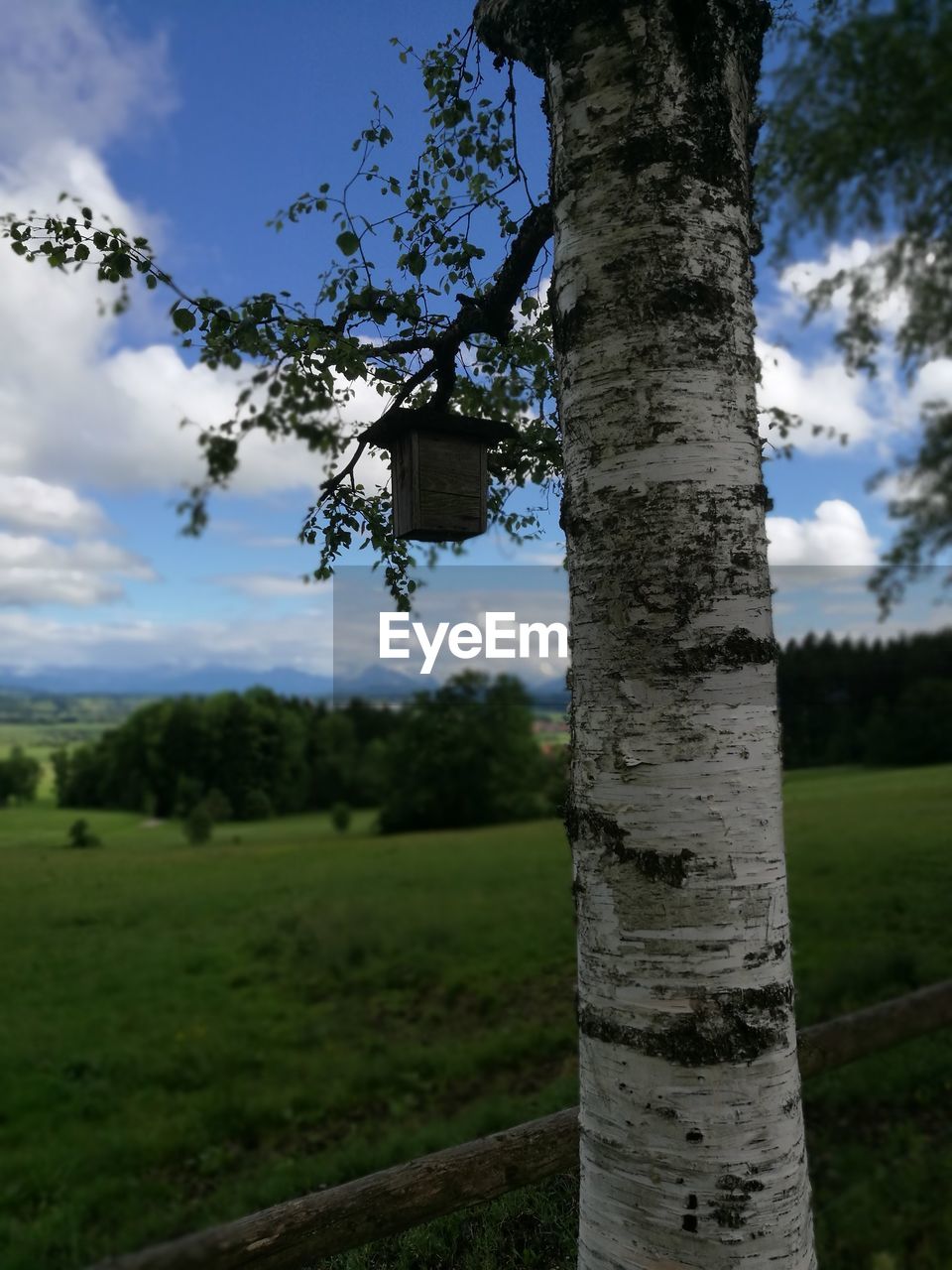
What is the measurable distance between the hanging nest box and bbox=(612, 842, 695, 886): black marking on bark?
161 centimetres

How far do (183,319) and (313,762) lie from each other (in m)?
23.9

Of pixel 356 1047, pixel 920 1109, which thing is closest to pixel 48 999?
pixel 356 1047

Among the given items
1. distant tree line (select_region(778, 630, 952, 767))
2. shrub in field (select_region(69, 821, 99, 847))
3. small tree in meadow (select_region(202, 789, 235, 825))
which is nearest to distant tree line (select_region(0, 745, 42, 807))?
shrub in field (select_region(69, 821, 99, 847))

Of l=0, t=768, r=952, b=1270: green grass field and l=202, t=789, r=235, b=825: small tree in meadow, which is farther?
l=202, t=789, r=235, b=825: small tree in meadow

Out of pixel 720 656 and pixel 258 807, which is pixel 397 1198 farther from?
pixel 258 807

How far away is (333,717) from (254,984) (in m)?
14.4

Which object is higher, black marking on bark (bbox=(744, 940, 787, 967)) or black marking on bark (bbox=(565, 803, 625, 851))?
black marking on bark (bbox=(565, 803, 625, 851))

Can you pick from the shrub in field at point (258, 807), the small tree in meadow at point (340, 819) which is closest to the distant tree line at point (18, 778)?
the shrub in field at point (258, 807)

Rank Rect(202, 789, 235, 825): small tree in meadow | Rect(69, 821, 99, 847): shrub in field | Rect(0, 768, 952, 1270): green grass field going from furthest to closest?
Rect(202, 789, 235, 825): small tree in meadow, Rect(69, 821, 99, 847): shrub in field, Rect(0, 768, 952, 1270): green grass field

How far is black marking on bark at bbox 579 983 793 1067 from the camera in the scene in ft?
5.17

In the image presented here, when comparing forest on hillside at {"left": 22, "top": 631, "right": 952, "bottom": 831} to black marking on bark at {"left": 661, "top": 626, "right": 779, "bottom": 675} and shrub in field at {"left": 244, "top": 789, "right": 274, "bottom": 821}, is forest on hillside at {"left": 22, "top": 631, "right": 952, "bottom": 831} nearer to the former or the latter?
shrub in field at {"left": 244, "top": 789, "right": 274, "bottom": 821}

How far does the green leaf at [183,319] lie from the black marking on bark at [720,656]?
63.7 inches

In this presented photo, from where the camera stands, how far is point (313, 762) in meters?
25.6

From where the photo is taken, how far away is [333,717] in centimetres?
2447
